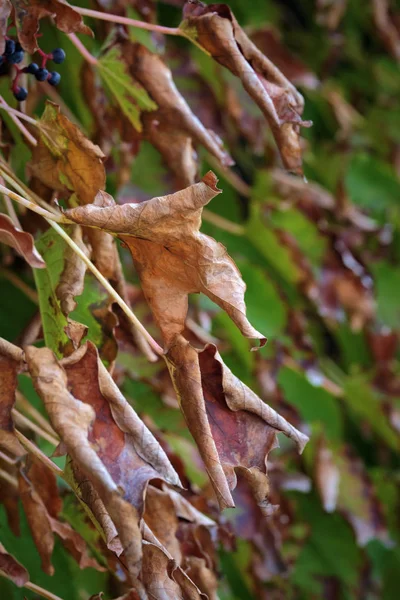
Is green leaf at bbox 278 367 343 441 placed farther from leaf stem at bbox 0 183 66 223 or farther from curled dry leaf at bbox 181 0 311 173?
leaf stem at bbox 0 183 66 223

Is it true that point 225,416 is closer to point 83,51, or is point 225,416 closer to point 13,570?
point 13,570

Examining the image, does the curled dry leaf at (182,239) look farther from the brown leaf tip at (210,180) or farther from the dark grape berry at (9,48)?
the dark grape berry at (9,48)

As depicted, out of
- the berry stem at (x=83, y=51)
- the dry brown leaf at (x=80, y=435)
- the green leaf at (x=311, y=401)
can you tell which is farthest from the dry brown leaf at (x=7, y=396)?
the green leaf at (x=311, y=401)

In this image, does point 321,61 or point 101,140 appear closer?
point 101,140

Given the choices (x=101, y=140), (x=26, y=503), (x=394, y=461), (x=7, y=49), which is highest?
(x=7, y=49)

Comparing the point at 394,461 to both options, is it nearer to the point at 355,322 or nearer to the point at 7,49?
the point at 355,322

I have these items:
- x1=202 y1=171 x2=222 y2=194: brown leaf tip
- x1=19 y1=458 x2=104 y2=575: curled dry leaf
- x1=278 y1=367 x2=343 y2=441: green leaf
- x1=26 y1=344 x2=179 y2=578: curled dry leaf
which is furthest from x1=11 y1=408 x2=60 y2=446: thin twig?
x1=278 y1=367 x2=343 y2=441: green leaf

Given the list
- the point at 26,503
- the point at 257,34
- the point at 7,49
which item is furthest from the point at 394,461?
the point at 7,49
